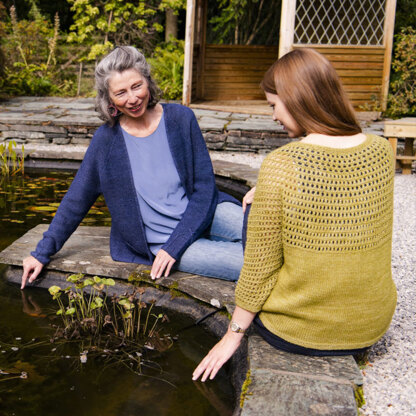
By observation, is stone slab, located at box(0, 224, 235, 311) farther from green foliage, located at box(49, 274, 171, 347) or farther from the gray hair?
the gray hair

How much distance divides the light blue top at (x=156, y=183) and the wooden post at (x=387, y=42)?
6.80 meters

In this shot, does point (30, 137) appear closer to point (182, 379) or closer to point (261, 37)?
point (182, 379)

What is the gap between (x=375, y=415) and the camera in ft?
5.77

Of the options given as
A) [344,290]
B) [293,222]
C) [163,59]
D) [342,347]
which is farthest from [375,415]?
[163,59]

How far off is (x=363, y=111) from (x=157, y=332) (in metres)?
7.41

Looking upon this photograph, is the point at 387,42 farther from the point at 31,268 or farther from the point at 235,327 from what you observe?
the point at 235,327

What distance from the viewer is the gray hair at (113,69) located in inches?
104

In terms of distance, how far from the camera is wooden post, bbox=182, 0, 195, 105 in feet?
29.0

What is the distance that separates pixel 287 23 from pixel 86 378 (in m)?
7.48

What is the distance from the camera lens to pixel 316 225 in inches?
66.0

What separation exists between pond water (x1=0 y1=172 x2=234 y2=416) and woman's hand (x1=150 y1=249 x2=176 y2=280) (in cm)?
24

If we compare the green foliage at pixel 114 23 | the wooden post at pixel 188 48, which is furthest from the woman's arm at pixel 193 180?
the green foliage at pixel 114 23

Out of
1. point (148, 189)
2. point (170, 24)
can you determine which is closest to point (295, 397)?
point (148, 189)

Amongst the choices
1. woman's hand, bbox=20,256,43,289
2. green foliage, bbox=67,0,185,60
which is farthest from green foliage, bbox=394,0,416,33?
woman's hand, bbox=20,256,43,289
